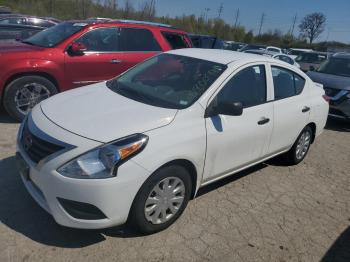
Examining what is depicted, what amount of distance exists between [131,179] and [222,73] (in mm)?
1588

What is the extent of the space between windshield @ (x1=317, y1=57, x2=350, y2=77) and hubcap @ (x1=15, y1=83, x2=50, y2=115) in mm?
7124

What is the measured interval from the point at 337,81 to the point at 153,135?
6751mm

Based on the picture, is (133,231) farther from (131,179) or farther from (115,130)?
(115,130)

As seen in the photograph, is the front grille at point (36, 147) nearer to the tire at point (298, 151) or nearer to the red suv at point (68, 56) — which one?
the red suv at point (68, 56)

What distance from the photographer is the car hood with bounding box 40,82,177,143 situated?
9.50 ft

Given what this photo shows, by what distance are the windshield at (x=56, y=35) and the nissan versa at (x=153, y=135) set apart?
7.93ft

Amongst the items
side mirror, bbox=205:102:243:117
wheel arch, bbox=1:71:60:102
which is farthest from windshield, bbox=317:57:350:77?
wheel arch, bbox=1:71:60:102

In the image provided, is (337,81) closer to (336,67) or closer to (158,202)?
(336,67)

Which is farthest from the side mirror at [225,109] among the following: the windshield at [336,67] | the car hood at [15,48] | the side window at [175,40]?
the windshield at [336,67]

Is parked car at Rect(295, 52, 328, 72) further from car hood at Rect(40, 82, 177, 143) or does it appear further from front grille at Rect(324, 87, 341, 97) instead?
car hood at Rect(40, 82, 177, 143)

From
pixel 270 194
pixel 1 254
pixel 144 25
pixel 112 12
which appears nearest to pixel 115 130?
pixel 1 254

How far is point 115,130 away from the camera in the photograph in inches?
114

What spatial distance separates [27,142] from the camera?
10.1 feet

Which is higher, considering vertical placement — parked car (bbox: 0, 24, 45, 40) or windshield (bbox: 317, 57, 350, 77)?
windshield (bbox: 317, 57, 350, 77)
